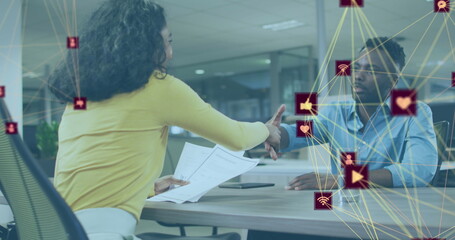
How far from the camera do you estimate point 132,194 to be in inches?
31.7

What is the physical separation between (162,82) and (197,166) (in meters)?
0.36

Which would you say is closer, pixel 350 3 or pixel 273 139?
pixel 350 3

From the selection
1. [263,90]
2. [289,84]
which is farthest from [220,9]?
[263,90]

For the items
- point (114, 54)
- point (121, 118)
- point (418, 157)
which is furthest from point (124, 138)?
point (418, 157)

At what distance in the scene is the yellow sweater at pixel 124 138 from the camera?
781mm

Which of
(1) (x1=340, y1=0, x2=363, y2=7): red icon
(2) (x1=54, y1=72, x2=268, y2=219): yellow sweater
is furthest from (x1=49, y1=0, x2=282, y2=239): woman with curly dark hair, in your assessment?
(1) (x1=340, y1=0, x2=363, y2=7): red icon

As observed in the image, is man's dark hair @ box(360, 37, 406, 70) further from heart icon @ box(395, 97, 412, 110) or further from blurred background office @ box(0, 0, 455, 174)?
heart icon @ box(395, 97, 412, 110)

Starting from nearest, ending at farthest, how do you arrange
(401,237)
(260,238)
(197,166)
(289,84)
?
(401,237)
(197,166)
(260,238)
(289,84)

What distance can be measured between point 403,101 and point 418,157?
79cm

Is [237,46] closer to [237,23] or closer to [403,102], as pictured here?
[237,23]

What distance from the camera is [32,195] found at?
0.63 meters

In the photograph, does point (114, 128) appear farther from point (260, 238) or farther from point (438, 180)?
point (438, 180)

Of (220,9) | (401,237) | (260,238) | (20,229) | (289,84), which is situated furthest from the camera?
(289,84)

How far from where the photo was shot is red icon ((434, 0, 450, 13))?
654 millimetres
